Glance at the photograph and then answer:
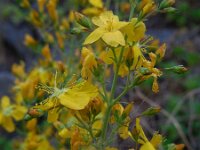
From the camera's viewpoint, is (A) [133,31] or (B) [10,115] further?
(B) [10,115]

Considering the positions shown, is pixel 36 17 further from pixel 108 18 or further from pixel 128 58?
pixel 128 58

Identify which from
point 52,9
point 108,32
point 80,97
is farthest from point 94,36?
point 52,9

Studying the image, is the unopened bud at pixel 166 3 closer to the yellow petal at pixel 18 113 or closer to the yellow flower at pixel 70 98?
the yellow flower at pixel 70 98

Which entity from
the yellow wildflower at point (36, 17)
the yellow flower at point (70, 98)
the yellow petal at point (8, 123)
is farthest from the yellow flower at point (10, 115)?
the yellow flower at point (70, 98)

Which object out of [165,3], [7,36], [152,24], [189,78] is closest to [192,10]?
[152,24]

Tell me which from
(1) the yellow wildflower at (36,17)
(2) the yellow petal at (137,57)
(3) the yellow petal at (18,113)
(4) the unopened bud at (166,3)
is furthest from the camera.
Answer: (1) the yellow wildflower at (36,17)

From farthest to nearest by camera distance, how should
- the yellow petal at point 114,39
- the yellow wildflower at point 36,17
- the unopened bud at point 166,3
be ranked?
the yellow wildflower at point 36,17 < the unopened bud at point 166,3 < the yellow petal at point 114,39

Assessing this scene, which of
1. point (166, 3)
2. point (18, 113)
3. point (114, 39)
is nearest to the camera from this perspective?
point (114, 39)

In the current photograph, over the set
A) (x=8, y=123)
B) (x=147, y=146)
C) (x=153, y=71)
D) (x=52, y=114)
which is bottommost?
(x=8, y=123)
